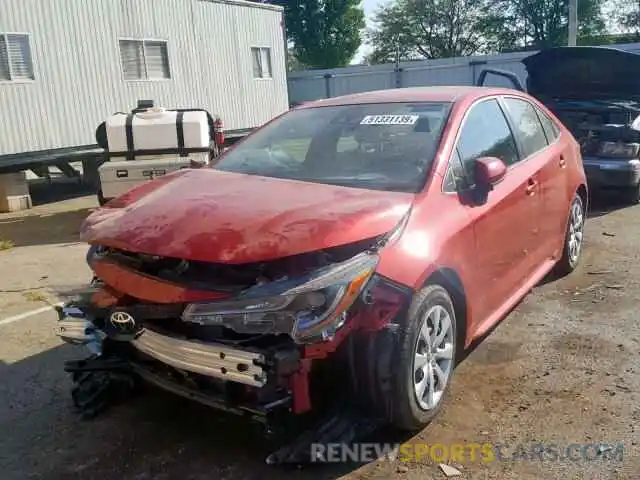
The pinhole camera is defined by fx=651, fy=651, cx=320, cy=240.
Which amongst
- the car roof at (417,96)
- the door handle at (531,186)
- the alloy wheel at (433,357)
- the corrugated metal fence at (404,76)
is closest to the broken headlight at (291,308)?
the alloy wheel at (433,357)

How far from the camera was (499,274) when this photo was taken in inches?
158

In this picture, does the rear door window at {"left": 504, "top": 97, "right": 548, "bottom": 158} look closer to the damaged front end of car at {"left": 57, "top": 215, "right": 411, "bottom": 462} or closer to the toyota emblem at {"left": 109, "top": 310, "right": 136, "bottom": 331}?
the damaged front end of car at {"left": 57, "top": 215, "right": 411, "bottom": 462}

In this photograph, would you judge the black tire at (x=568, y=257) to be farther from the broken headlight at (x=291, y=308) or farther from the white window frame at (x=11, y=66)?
the white window frame at (x=11, y=66)

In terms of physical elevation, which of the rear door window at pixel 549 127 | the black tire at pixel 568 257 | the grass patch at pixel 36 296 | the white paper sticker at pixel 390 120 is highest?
the white paper sticker at pixel 390 120

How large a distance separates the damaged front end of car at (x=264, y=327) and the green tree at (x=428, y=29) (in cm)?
5472

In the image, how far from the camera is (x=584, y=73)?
29.6 feet

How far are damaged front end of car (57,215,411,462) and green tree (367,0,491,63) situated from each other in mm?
54715

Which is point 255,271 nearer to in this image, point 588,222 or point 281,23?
point 588,222

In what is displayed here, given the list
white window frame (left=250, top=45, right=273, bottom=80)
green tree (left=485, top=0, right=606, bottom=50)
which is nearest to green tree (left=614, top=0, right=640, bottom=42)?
green tree (left=485, top=0, right=606, bottom=50)

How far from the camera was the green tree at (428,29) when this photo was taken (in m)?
55.0

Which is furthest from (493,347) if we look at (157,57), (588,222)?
(157,57)

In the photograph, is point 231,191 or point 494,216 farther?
point 494,216

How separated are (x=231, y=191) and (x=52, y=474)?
5.40 feet

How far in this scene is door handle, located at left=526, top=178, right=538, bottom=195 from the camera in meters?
4.41
